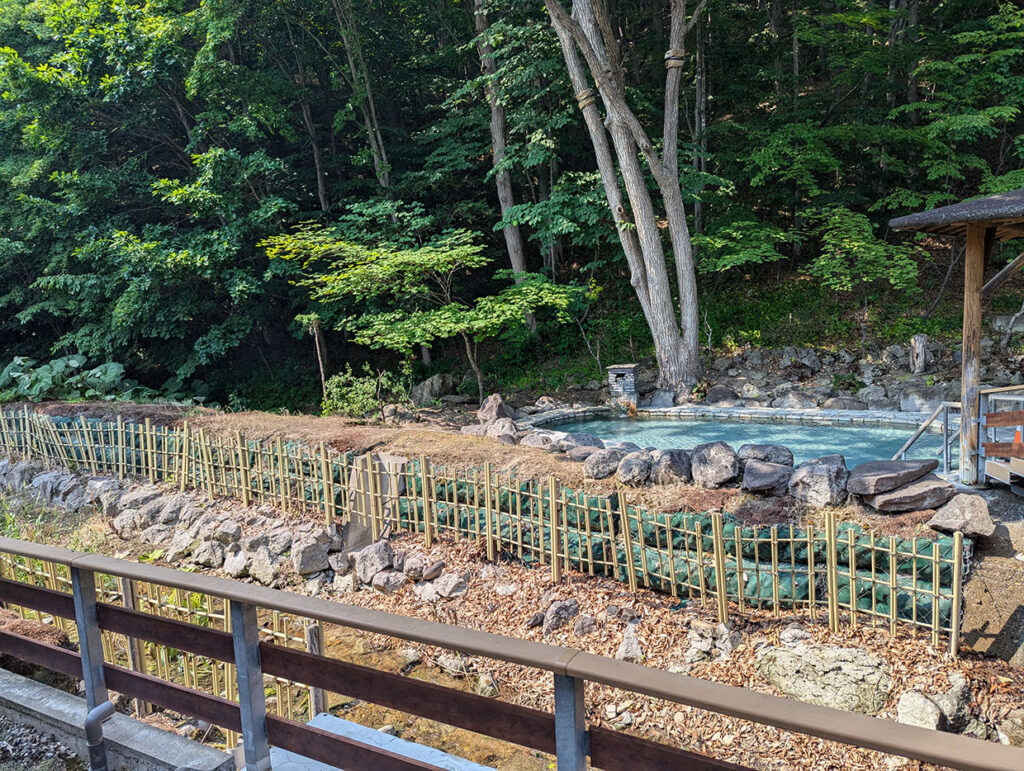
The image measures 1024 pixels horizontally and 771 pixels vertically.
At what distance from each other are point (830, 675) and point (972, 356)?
11.3ft

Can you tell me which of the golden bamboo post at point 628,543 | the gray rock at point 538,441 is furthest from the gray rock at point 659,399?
the golden bamboo post at point 628,543

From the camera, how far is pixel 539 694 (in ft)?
15.0

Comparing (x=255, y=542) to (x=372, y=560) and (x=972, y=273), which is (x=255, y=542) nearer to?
(x=372, y=560)

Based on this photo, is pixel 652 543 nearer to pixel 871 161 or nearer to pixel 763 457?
pixel 763 457

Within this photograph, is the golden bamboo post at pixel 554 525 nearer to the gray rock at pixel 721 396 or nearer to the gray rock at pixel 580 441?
the gray rock at pixel 580 441

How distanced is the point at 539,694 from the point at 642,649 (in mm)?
776

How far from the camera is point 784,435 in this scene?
919 centimetres

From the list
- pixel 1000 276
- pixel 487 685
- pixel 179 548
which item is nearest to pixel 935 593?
pixel 487 685

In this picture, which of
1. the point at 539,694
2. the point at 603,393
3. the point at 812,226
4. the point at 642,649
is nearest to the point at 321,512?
the point at 539,694

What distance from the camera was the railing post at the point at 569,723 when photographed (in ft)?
4.68

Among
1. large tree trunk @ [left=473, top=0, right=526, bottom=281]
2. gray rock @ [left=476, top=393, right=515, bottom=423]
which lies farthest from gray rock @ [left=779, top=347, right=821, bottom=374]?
gray rock @ [left=476, top=393, right=515, bottom=423]

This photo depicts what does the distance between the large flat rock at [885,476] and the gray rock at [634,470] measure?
5.09ft

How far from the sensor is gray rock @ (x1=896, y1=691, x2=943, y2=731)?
3.69 m

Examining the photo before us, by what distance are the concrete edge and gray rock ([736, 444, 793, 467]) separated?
14.8 feet
